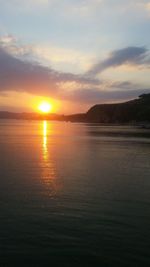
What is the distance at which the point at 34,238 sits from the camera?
61.0 ft

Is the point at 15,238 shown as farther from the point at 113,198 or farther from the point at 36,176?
the point at 36,176

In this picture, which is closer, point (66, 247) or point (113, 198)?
point (66, 247)

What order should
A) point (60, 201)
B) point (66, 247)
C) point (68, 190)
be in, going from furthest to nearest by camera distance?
point (68, 190)
point (60, 201)
point (66, 247)

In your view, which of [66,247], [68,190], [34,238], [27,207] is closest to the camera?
[66,247]

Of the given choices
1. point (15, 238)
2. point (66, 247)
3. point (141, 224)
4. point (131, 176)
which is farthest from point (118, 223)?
point (131, 176)

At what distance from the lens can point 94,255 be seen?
16.6 meters

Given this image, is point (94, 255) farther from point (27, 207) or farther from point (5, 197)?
point (5, 197)

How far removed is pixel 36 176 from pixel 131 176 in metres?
10.3

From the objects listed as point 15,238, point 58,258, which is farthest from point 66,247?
point 15,238

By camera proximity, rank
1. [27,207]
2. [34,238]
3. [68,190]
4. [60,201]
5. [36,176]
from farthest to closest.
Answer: [36,176] → [68,190] → [60,201] → [27,207] → [34,238]

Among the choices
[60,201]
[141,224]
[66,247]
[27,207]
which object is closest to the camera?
[66,247]

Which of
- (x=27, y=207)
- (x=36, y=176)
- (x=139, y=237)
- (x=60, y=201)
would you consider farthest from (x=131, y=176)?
(x=139, y=237)

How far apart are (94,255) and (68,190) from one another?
1381 centimetres

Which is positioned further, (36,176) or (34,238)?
(36,176)
